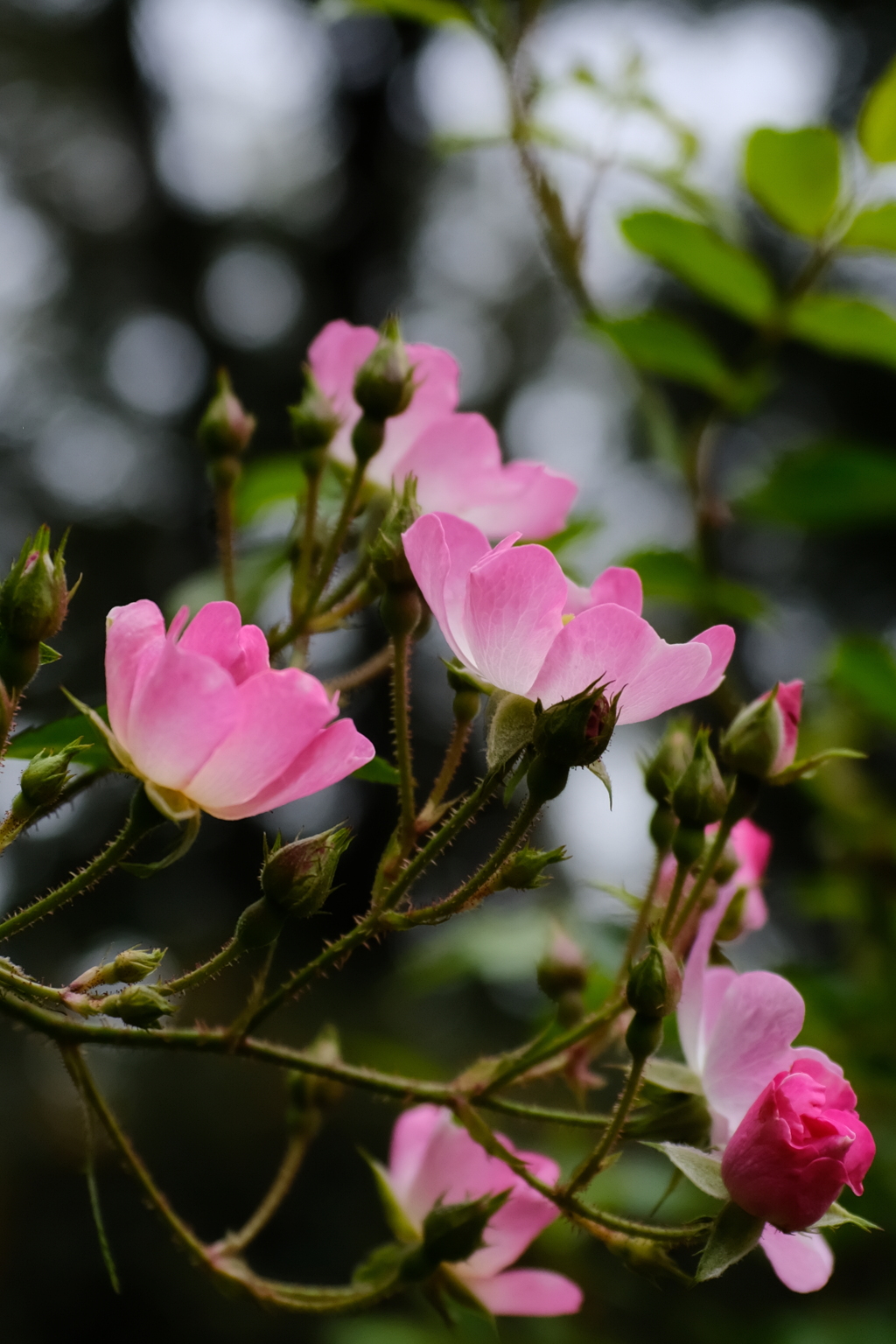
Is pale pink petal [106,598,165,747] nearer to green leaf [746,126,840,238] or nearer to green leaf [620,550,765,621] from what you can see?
green leaf [620,550,765,621]

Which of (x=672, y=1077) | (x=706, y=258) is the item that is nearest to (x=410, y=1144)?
(x=672, y=1077)

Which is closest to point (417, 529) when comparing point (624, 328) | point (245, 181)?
point (624, 328)

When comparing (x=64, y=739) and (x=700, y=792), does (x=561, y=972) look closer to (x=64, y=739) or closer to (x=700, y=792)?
(x=700, y=792)

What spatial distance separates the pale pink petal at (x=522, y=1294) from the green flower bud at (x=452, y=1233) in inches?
4.2

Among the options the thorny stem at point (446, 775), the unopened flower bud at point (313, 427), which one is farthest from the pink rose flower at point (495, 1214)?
the unopened flower bud at point (313, 427)

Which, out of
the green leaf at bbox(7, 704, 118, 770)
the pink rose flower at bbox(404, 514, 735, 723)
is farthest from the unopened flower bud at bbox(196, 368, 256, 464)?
the pink rose flower at bbox(404, 514, 735, 723)

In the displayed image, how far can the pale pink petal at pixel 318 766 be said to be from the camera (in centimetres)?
55

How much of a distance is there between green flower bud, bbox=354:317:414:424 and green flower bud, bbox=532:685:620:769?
333mm

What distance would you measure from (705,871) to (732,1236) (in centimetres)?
19

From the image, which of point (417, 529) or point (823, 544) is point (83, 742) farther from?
point (823, 544)

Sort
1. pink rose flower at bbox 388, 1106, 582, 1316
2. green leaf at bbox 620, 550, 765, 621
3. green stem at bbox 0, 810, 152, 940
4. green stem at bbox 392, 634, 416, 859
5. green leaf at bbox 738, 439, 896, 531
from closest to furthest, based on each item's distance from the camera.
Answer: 1. green stem at bbox 0, 810, 152, 940
2. green stem at bbox 392, 634, 416, 859
3. pink rose flower at bbox 388, 1106, 582, 1316
4. green leaf at bbox 620, 550, 765, 621
5. green leaf at bbox 738, 439, 896, 531

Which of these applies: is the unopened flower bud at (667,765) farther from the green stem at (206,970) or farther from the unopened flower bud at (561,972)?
the green stem at (206,970)

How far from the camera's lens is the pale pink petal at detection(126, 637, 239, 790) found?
20.9 inches

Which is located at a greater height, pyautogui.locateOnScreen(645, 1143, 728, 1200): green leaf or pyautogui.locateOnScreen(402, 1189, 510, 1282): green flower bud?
pyautogui.locateOnScreen(645, 1143, 728, 1200): green leaf
